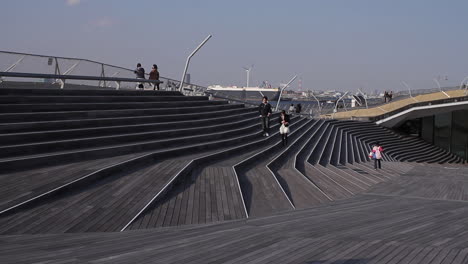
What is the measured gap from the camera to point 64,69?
1659 centimetres

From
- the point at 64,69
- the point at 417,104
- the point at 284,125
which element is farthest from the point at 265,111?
the point at 417,104

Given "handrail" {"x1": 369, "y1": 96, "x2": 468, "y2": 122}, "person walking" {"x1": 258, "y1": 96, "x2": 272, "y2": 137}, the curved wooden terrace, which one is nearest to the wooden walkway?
the curved wooden terrace

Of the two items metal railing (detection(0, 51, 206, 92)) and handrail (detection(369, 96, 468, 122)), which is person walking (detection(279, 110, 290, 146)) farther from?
handrail (detection(369, 96, 468, 122))

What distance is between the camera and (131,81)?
19109mm

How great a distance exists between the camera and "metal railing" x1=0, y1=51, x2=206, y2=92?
47.9 ft

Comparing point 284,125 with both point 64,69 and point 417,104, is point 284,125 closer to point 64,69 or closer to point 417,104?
point 64,69

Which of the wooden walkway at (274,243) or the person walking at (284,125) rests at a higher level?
the person walking at (284,125)

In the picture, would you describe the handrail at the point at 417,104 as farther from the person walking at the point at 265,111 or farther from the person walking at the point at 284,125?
the person walking at the point at 284,125

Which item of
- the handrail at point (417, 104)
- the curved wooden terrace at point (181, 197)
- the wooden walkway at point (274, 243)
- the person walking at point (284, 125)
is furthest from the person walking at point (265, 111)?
the handrail at point (417, 104)

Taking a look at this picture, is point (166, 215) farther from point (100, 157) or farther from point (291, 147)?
point (291, 147)

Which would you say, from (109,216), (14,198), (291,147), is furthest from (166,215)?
(291,147)

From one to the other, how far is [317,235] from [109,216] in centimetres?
294

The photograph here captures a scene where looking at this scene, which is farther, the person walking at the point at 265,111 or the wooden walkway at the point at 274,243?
the person walking at the point at 265,111

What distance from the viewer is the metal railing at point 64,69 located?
574 inches
